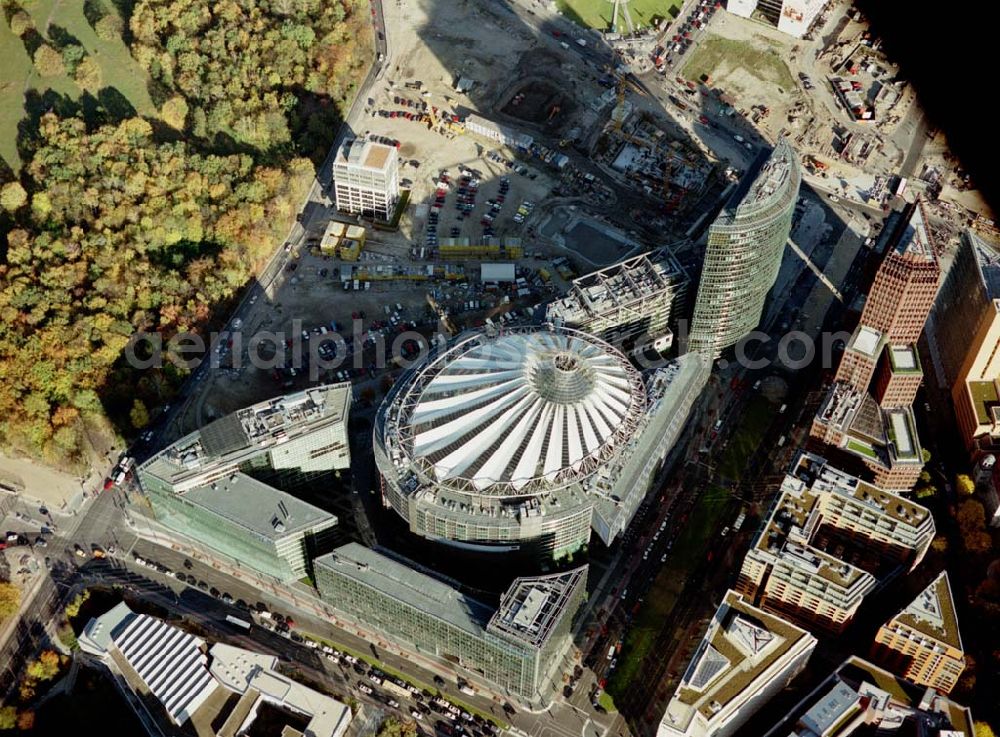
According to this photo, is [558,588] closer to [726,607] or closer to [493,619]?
[493,619]

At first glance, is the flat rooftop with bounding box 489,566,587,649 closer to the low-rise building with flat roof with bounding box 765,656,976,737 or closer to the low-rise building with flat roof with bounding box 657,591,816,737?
the low-rise building with flat roof with bounding box 657,591,816,737

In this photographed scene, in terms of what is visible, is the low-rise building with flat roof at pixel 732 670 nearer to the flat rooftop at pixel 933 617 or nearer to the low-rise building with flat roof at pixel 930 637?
the low-rise building with flat roof at pixel 930 637

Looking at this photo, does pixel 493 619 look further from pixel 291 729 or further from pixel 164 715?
pixel 164 715

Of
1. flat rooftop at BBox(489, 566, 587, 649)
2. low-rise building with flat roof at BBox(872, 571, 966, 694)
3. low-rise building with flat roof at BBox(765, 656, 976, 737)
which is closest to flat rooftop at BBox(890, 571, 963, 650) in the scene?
low-rise building with flat roof at BBox(872, 571, 966, 694)

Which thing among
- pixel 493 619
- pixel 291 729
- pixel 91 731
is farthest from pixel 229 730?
pixel 493 619

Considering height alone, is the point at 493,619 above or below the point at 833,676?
below

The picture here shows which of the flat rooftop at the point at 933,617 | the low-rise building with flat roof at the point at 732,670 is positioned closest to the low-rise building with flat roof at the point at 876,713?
the low-rise building with flat roof at the point at 732,670

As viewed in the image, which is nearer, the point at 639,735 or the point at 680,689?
the point at 680,689

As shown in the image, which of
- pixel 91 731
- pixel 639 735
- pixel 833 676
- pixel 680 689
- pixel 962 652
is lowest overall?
pixel 91 731

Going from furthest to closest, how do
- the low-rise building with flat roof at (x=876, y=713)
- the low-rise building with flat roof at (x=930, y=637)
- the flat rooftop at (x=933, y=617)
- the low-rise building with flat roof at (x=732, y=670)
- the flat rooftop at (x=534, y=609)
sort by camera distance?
the flat rooftop at (x=933, y=617) → the low-rise building with flat roof at (x=930, y=637) → the flat rooftop at (x=534, y=609) → the low-rise building with flat roof at (x=732, y=670) → the low-rise building with flat roof at (x=876, y=713)
